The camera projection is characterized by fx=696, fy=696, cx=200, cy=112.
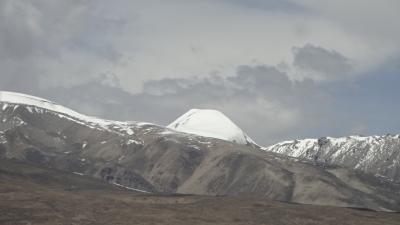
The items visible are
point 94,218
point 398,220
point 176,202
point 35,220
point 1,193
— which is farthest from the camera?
point 176,202

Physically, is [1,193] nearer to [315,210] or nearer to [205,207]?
[205,207]

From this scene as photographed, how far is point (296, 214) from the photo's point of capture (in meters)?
174

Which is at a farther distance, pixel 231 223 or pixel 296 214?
pixel 296 214

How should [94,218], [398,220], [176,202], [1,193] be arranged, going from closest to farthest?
[94,218]
[1,193]
[398,220]
[176,202]

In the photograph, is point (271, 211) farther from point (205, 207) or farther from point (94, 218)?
point (94, 218)

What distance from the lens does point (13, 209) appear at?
490ft

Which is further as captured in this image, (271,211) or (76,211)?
(271,211)

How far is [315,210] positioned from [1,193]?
81.1 m

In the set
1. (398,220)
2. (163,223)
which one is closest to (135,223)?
(163,223)

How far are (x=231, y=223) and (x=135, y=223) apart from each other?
23563mm

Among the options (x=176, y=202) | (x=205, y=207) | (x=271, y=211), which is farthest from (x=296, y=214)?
(x=176, y=202)

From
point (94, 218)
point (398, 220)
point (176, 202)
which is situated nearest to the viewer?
point (94, 218)

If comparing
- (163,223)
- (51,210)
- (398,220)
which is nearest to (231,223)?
(163,223)

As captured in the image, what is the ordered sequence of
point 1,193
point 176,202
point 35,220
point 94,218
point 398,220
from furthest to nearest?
point 176,202, point 398,220, point 1,193, point 94,218, point 35,220
